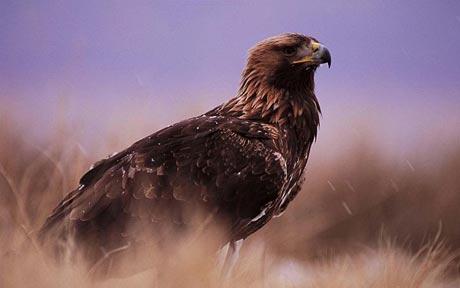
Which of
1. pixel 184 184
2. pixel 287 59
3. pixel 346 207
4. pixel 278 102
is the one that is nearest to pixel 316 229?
pixel 346 207

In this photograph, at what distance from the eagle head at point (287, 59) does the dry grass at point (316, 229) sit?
90 cm

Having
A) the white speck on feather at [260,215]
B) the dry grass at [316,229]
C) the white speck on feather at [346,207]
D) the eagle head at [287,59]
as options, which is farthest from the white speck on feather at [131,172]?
the white speck on feather at [346,207]

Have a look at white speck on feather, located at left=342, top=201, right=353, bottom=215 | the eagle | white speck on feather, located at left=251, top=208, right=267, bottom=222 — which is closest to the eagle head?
the eagle

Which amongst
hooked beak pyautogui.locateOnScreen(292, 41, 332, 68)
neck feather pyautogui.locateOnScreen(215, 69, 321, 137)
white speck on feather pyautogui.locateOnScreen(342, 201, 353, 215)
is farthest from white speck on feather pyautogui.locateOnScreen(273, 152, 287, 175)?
white speck on feather pyautogui.locateOnScreen(342, 201, 353, 215)

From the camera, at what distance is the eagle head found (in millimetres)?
5000

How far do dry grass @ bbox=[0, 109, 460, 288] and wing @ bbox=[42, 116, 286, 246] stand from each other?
0.22 metres

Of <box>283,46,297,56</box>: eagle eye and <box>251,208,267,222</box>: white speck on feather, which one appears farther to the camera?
<box>283,46,297,56</box>: eagle eye

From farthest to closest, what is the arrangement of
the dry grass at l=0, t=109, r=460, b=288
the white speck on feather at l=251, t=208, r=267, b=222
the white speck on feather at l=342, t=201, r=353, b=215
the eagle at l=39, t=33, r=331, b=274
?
the white speck on feather at l=342, t=201, r=353, b=215 < the white speck on feather at l=251, t=208, r=267, b=222 < the eagle at l=39, t=33, r=331, b=274 < the dry grass at l=0, t=109, r=460, b=288

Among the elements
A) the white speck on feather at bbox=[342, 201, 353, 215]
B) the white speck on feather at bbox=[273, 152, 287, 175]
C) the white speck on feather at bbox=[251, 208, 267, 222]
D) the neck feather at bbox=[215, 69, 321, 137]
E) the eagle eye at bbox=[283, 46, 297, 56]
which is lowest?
the white speck on feather at bbox=[342, 201, 353, 215]

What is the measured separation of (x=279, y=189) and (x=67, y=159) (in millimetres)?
1330

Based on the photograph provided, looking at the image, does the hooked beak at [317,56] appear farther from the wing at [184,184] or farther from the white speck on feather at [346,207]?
the white speck on feather at [346,207]

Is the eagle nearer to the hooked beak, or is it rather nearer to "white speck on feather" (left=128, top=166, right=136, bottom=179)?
"white speck on feather" (left=128, top=166, right=136, bottom=179)

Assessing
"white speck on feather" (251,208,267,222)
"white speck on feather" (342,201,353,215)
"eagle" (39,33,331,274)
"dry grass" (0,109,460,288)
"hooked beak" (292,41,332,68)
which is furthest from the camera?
"white speck on feather" (342,201,353,215)

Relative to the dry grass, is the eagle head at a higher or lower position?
higher
